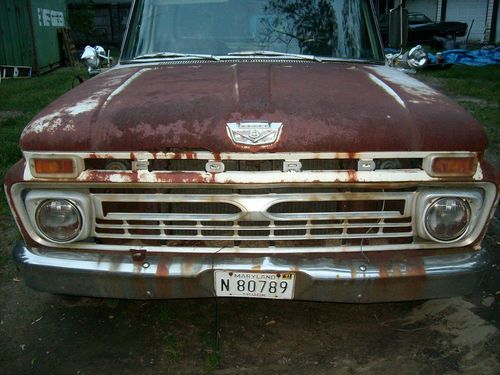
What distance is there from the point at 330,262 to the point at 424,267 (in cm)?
44

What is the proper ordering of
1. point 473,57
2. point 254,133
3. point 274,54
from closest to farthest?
1. point 254,133
2. point 274,54
3. point 473,57

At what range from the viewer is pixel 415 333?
9.77 feet

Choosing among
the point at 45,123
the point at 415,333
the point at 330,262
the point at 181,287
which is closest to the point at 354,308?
the point at 415,333

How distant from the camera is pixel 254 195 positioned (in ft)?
7.68

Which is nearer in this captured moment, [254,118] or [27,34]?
[254,118]

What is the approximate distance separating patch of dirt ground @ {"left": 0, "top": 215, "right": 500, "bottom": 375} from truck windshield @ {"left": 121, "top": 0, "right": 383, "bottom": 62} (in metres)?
1.65

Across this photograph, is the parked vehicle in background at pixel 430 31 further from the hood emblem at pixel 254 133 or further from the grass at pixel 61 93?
the hood emblem at pixel 254 133

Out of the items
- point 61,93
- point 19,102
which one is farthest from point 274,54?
point 61,93

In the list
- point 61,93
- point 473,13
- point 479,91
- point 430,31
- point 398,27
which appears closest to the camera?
point 398,27

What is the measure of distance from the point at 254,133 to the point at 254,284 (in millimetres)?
704

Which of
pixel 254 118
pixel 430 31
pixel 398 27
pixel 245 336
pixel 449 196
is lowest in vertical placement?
pixel 245 336

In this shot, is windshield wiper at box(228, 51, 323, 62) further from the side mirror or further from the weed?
the weed

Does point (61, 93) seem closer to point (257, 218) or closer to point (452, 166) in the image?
point (257, 218)

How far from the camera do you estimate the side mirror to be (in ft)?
13.9
